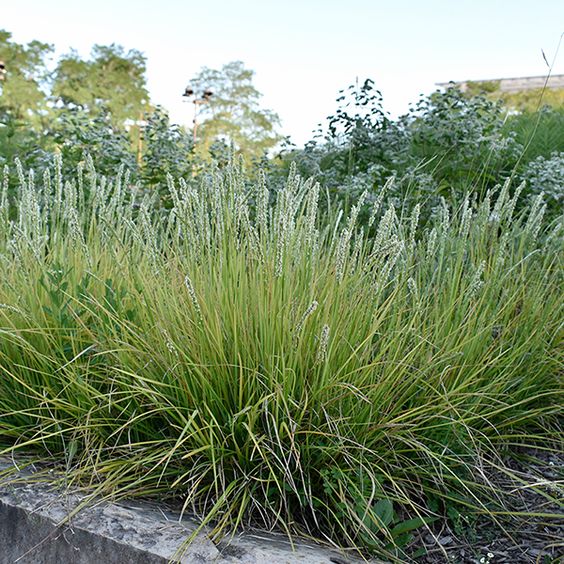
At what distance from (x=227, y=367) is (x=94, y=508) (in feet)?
1.86

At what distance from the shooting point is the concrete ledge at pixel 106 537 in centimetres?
175

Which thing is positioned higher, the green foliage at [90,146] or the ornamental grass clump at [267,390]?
the green foliage at [90,146]

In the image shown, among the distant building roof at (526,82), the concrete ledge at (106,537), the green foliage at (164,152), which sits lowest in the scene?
the concrete ledge at (106,537)

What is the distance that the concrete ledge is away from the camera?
1.75 m

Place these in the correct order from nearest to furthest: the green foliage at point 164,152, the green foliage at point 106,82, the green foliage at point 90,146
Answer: the green foliage at point 90,146, the green foliage at point 164,152, the green foliage at point 106,82

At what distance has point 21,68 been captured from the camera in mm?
17547

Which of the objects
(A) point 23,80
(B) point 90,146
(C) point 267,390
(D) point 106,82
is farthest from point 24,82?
(C) point 267,390

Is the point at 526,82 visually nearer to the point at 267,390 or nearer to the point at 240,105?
the point at 240,105

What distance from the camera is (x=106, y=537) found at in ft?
5.98

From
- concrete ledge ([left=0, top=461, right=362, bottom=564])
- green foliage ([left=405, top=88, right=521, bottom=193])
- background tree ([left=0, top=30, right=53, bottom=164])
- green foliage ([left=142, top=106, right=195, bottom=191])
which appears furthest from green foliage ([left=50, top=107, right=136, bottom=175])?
background tree ([left=0, top=30, right=53, bottom=164])

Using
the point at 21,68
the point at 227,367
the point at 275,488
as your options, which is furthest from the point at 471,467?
the point at 21,68

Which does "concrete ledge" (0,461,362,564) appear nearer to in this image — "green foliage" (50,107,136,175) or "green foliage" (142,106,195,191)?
"green foliage" (50,107,136,175)

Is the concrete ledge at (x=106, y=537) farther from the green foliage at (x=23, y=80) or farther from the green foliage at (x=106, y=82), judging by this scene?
the green foliage at (x=106, y=82)

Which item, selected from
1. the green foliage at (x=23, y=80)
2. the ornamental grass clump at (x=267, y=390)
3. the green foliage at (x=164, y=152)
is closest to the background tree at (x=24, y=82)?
the green foliage at (x=23, y=80)
